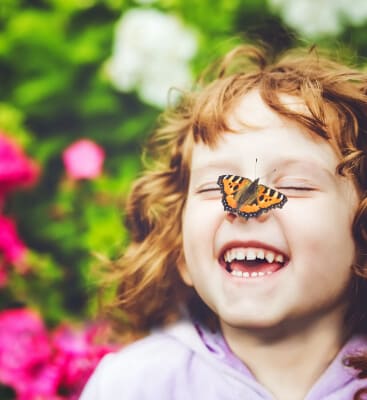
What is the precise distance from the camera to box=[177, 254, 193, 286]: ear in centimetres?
193

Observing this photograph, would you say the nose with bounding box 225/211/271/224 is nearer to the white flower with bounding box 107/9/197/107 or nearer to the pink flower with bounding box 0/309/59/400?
the pink flower with bounding box 0/309/59/400

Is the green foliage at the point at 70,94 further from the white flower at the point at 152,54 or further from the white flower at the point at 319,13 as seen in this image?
the white flower at the point at 152,54

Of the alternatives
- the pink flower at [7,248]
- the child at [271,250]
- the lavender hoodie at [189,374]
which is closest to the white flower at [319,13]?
the pink flower at [7,248]

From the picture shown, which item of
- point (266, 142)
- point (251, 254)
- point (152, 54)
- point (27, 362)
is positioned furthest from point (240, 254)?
point (152, 54)

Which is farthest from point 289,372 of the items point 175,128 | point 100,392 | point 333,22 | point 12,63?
point 12,63

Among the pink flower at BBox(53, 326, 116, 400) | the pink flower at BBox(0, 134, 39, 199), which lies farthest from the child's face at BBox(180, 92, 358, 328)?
the pink flower at BBox(0, 134, 39, 199)

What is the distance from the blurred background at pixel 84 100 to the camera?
3.50 metres

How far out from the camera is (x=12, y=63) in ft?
13.5

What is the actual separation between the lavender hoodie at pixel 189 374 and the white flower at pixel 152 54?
211cm

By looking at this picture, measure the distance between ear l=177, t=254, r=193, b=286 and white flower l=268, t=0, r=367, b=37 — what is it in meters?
2.30

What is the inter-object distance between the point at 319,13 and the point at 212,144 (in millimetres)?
2371

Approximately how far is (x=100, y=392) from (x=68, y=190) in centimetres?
202

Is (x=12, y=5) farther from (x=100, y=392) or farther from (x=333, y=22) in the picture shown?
(x=100, y=392)

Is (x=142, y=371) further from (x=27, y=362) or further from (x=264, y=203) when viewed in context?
(x=27, y=362)
